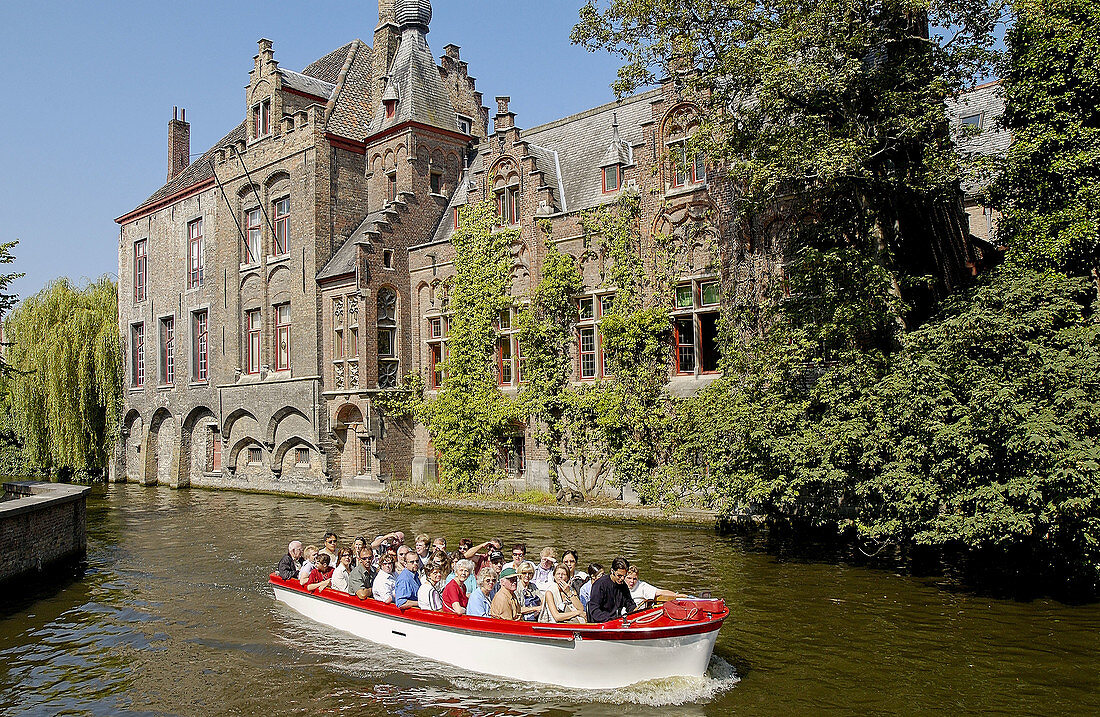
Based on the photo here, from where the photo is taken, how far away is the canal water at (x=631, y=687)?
9.63 m

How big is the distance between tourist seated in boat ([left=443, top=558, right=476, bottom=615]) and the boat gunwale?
0.38 m

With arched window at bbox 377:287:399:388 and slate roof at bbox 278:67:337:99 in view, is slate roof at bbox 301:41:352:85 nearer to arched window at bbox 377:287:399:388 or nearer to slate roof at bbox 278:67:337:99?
slate roof at bbox 278:67:337:99

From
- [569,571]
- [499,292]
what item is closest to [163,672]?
[569,571]

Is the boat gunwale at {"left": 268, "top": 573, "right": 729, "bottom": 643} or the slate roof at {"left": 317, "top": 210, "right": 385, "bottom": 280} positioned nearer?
the boat gunwale at {"left": 268, "top": 573, "right": 729, "bottom": 643}

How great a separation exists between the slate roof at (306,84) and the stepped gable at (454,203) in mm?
7334

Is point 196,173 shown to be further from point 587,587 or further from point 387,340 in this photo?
point 587,587

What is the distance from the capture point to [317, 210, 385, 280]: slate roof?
29.1 metres

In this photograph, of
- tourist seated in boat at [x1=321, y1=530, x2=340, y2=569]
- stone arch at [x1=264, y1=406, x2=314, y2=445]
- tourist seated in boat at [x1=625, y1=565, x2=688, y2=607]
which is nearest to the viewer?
tourist seated in boat at [x1=625, y1=565, x2=688, y2=607]

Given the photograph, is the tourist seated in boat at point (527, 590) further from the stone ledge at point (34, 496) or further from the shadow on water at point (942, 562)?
the stone ledge at point (34, 496)

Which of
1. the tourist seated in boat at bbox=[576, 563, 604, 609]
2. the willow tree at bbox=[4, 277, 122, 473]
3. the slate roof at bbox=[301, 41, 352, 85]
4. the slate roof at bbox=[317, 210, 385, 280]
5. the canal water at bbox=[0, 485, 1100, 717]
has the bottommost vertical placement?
the canal water at bbox=[0, 485, 1100, 717]

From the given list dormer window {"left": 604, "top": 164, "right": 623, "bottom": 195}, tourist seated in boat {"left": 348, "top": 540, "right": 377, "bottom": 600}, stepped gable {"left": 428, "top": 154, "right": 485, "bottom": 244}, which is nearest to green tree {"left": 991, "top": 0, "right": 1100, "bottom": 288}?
dormer window {"left": 604, "top": 164, "right": 623, "bottom": 195}

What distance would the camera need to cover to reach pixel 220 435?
114 ft

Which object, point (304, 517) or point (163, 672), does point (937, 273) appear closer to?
point (163, 672)

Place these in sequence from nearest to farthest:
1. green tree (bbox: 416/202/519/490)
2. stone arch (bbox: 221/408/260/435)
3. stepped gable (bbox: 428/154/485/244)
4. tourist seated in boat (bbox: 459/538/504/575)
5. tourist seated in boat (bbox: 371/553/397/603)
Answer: tourist seated in boat (bbox: 371/553/397/603), tourist seated in boat (bbox: 459/538/504/575), green tree (bbox: 416/202/519/490), stepped gable (bbox: 428/154/485/244), stone arch (bbox: 221/408/260/435)
